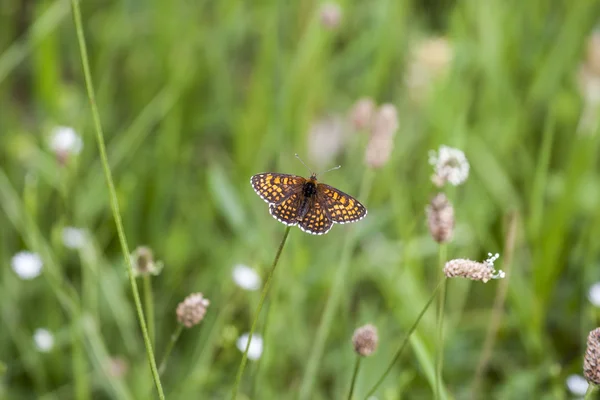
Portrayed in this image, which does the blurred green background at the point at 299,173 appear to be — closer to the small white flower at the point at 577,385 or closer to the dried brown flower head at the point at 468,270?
the small white flower at the point at 577,385

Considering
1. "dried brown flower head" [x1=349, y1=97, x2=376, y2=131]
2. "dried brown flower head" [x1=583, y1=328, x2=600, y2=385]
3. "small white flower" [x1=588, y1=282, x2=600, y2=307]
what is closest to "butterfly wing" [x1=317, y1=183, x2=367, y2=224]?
"dried brown flower head" [x1=583, y1=328, x2=600, y2=385]

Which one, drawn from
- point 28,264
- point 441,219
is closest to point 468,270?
point 441,219

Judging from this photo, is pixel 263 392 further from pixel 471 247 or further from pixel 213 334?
pixel 471 247

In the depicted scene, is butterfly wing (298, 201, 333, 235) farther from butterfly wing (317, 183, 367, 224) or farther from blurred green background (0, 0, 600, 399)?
blurred green background (0, 0, 600, 399)

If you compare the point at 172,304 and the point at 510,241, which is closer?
the point at 510,241

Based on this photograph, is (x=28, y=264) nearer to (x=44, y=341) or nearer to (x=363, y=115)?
(x=44, y=341)

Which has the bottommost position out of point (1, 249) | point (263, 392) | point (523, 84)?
point (263, 392)

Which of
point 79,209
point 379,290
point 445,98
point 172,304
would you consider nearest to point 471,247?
point 379,290
